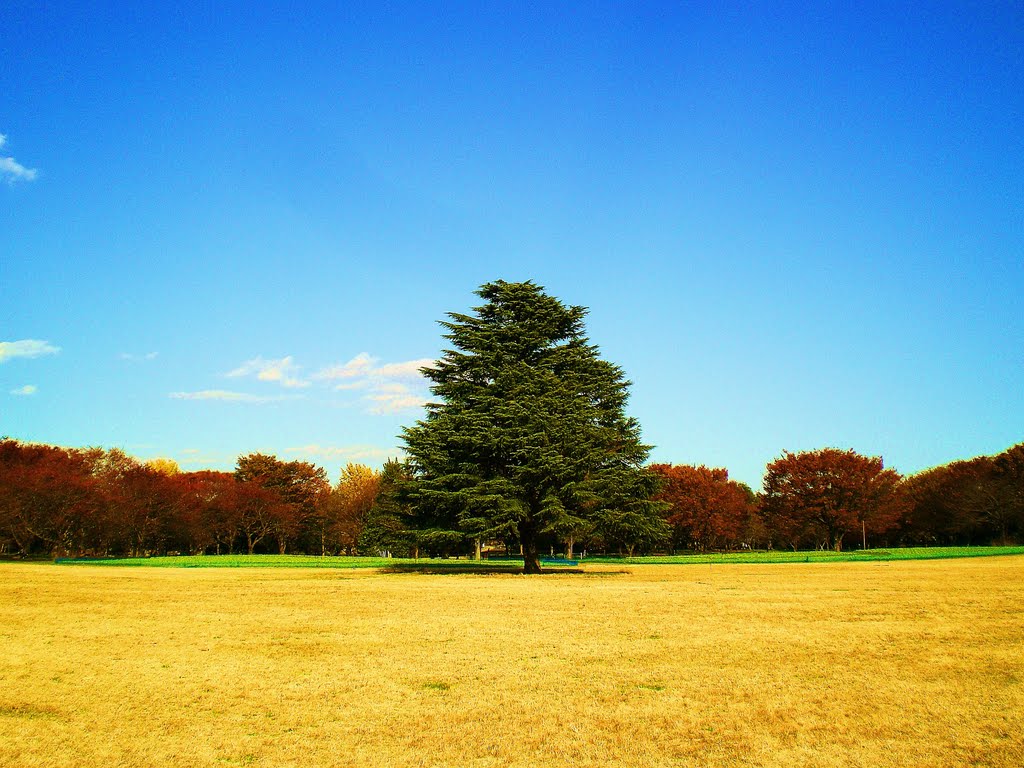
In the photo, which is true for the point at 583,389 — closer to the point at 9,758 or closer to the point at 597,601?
the point at 597,601

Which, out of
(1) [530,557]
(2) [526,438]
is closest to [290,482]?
(1) [530,557]

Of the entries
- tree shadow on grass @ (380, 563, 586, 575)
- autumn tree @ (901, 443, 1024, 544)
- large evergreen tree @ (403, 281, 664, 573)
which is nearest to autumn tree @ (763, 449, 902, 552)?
autumn tree @ (901, 443, 1024, 544)

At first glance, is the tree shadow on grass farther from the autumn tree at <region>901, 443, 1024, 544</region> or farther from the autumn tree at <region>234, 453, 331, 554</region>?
the autumn tree at <region>901, 443, 1024, 544</region>

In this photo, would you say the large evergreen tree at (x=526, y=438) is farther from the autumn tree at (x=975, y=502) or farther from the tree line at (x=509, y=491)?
the autumn tree at (x=975, y=502)

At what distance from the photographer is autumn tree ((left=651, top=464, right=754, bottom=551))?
88000 millimetres

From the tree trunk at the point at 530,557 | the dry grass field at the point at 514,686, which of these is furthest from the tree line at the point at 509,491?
the dry grass field at the point at 514,686

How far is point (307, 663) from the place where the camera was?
35.8 ft

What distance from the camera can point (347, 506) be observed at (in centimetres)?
9381

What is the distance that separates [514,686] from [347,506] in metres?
88.6

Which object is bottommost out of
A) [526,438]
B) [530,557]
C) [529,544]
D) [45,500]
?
[530,557]

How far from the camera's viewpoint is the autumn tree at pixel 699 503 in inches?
3465

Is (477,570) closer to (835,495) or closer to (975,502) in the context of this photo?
(835,495)

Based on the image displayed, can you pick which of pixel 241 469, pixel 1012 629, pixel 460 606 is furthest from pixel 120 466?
pixel 1012 629

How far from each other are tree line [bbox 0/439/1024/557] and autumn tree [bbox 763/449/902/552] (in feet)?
0.53
